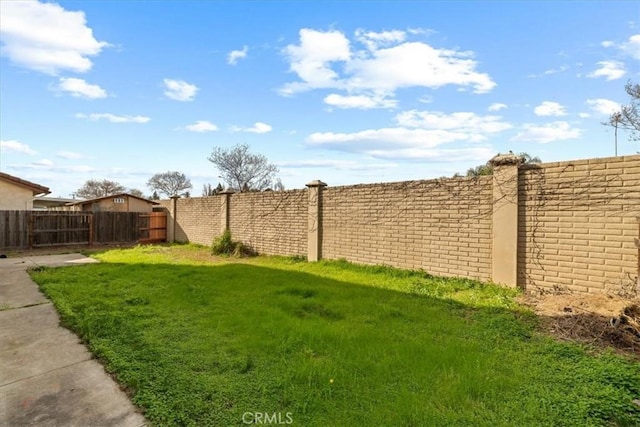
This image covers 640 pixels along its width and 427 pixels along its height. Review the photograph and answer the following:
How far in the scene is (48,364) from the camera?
3.06 metres

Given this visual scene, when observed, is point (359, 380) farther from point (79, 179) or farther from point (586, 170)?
point (79, 179)

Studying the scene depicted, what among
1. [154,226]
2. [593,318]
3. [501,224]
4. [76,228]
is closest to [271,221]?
[501,224]

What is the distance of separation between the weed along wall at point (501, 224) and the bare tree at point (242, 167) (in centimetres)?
2244

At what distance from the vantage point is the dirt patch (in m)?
3.38

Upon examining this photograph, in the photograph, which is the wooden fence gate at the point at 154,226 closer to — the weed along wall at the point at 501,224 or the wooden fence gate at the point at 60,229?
the wooden fence gate at the point at 60,229

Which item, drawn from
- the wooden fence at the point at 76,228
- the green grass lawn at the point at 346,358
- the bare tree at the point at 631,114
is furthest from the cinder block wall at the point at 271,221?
the bare tree at the point at 631,114

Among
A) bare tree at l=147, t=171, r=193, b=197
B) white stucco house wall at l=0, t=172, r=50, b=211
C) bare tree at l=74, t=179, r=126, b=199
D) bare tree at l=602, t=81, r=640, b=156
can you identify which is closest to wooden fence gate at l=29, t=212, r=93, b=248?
white stucco house wall at l=0, t=172, r=50, b=211

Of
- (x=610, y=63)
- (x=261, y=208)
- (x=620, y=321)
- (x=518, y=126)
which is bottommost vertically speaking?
(x=620, y=321)

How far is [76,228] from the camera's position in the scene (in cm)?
1412

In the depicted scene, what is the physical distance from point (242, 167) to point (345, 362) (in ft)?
96.3

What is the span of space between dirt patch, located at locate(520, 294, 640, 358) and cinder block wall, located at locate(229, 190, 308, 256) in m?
5.81

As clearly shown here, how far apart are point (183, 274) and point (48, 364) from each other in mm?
4109

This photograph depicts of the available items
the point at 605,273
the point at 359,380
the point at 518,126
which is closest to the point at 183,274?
the point at 359,380

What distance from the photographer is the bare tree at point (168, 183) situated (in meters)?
42.1
